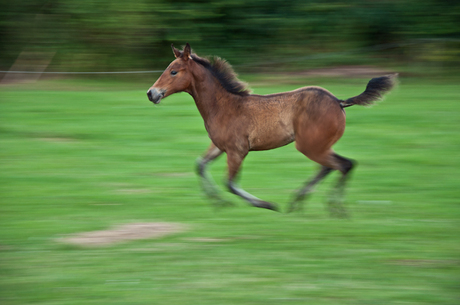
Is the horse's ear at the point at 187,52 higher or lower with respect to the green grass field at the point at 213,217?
higher

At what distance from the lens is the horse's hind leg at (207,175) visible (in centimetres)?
666

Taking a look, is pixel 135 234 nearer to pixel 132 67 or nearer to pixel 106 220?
pixel 106 220

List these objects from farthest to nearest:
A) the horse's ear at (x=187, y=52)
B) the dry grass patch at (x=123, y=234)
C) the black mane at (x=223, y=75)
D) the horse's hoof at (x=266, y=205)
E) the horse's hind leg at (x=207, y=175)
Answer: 1. the horse's hind leg at (x=207, y=175)
2. the black mane at (x=223, y=75)
3. the horse's hoof at (x=266, y=205)
4. the horse's ear at (x=187, y=52)
5. the dry grass patch at (x=123, y=234)

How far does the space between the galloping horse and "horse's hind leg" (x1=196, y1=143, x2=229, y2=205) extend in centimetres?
19

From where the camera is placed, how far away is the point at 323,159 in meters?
6.05

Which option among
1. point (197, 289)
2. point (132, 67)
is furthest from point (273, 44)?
point (197, 289)

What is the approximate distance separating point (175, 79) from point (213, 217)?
152 centimetres

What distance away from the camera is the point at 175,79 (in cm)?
618

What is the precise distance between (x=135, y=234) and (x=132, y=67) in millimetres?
10100

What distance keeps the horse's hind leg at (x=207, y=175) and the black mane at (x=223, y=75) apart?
0.65m

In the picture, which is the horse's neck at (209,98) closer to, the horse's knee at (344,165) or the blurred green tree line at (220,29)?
the horse's knee at (344,165)

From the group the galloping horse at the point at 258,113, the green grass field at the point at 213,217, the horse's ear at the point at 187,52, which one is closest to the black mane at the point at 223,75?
the galloping horse at the point at 258,113

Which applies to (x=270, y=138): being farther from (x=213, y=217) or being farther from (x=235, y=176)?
(x=213, y=217)

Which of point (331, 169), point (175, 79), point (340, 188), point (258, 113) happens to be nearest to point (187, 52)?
point (175, 79)
